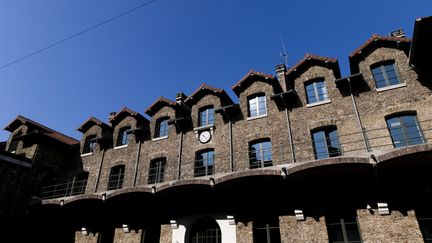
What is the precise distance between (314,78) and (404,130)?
469 cm

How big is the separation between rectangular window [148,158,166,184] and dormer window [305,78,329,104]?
8.56 metres

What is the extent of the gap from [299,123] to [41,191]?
51.5 feet

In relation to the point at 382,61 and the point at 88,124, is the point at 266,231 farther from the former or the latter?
the point at 88,124

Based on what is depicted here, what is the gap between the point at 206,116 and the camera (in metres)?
16.3

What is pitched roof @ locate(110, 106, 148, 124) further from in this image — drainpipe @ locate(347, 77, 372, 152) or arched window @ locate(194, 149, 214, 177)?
drainpipe @ locate(347, 77, 372, 152)

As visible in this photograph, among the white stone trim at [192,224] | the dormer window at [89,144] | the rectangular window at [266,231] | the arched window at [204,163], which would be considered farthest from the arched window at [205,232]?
the dormer window at [89,144]

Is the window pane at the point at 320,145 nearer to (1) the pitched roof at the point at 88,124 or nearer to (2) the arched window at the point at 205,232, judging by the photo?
(2) the arched window at the point at 205,232

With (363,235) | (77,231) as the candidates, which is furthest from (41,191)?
(363,235)

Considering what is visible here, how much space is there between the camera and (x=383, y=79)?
13.0 meters

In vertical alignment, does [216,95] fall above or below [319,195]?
above

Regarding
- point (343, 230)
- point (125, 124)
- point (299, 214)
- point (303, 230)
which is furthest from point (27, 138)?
point (343, 230)

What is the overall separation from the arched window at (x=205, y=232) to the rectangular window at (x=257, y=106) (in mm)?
5792

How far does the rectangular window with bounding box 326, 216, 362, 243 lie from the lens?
10.3 meters

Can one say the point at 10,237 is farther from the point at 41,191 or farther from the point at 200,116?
the point at 200,116
